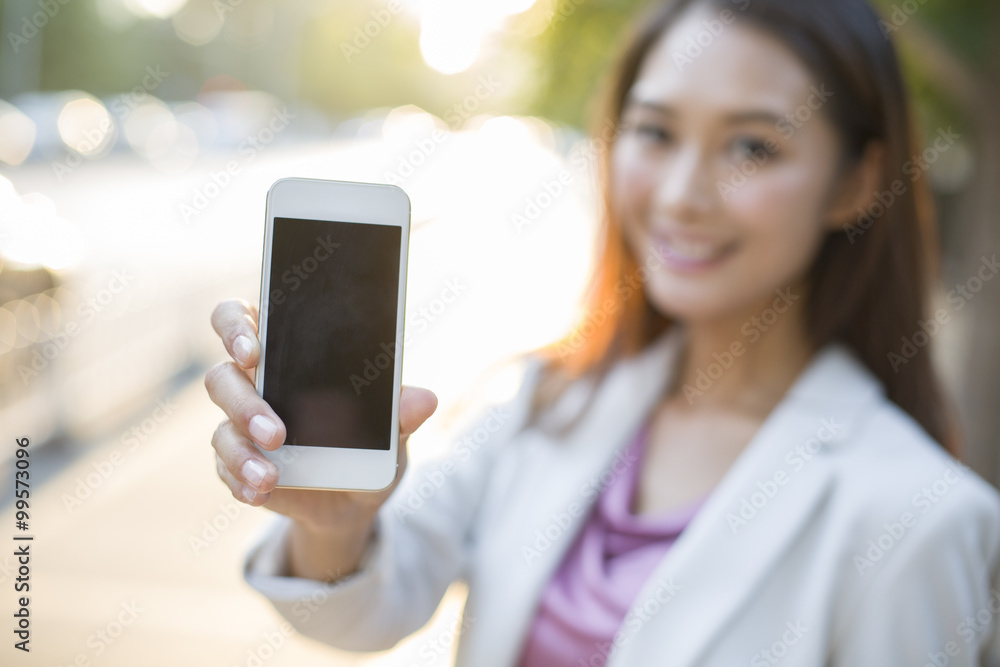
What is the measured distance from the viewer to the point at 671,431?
1.98 meters

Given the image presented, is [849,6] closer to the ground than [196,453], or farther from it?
farther from it

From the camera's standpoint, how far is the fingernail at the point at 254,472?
3.50 ft

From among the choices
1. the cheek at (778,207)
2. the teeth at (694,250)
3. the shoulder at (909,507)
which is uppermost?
the cheek at (778,207)

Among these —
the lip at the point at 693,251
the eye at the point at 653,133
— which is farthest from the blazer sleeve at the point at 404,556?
the eye at the point at 653,133

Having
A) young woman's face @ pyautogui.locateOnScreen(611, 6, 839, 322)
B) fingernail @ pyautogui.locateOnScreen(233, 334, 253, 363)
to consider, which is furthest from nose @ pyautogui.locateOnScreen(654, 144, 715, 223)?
fingernail @ pyautogui.locateOnScreen(233, 334, 253, 363)

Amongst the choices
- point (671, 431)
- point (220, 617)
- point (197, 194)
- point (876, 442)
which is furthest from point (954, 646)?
point (197, 194)

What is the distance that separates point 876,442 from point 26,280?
12.9ft

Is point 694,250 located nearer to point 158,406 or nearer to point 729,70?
point 729,70

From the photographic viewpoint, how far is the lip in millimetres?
1760

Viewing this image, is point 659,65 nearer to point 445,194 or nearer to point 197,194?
point 197,194

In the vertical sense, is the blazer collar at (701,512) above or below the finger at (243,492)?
below

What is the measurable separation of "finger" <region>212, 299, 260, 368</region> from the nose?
891 mm

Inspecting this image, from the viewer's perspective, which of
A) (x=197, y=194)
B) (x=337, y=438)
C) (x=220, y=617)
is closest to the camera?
(x=337, y=438)

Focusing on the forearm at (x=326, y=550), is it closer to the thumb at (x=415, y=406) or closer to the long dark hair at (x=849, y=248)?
the thumb at (x=415, y=406)
